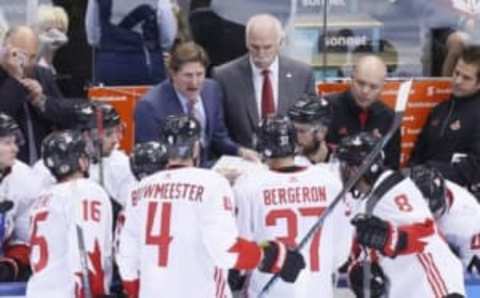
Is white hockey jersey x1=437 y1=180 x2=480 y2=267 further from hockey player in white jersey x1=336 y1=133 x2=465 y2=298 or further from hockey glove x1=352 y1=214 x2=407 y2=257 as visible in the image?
hockey glove x1=352 y1=214 x2=407 y2=257

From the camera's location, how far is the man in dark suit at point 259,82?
7141 mm

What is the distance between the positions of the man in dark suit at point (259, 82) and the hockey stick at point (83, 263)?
1.65m

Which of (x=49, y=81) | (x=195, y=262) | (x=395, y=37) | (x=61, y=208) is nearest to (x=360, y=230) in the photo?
(x=195, y=262)

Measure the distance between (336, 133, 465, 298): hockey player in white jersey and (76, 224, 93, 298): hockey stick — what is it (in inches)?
43.4

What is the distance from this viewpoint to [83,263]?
571cm

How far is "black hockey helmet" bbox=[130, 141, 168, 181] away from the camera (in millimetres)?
5832

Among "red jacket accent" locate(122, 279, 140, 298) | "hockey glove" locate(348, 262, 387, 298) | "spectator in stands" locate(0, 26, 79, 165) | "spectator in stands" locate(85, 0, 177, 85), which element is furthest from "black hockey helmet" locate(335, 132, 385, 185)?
"spectator in stands" locate(85, 0, 177, 85)

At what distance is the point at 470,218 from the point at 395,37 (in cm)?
269

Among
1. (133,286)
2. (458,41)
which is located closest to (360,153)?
(133,286)

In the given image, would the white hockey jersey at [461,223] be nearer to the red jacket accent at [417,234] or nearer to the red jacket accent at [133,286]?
the red jacket accent at [417,234]

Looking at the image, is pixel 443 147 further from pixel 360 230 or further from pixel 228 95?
pixel 360 230

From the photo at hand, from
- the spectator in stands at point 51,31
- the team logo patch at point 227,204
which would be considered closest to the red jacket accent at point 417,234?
the team logo patch at point 227,204

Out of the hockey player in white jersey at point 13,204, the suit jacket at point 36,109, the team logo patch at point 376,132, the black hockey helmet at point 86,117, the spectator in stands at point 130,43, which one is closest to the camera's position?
the hockey player in white jersey at point 13,204

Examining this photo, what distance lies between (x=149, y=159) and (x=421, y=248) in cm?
119
